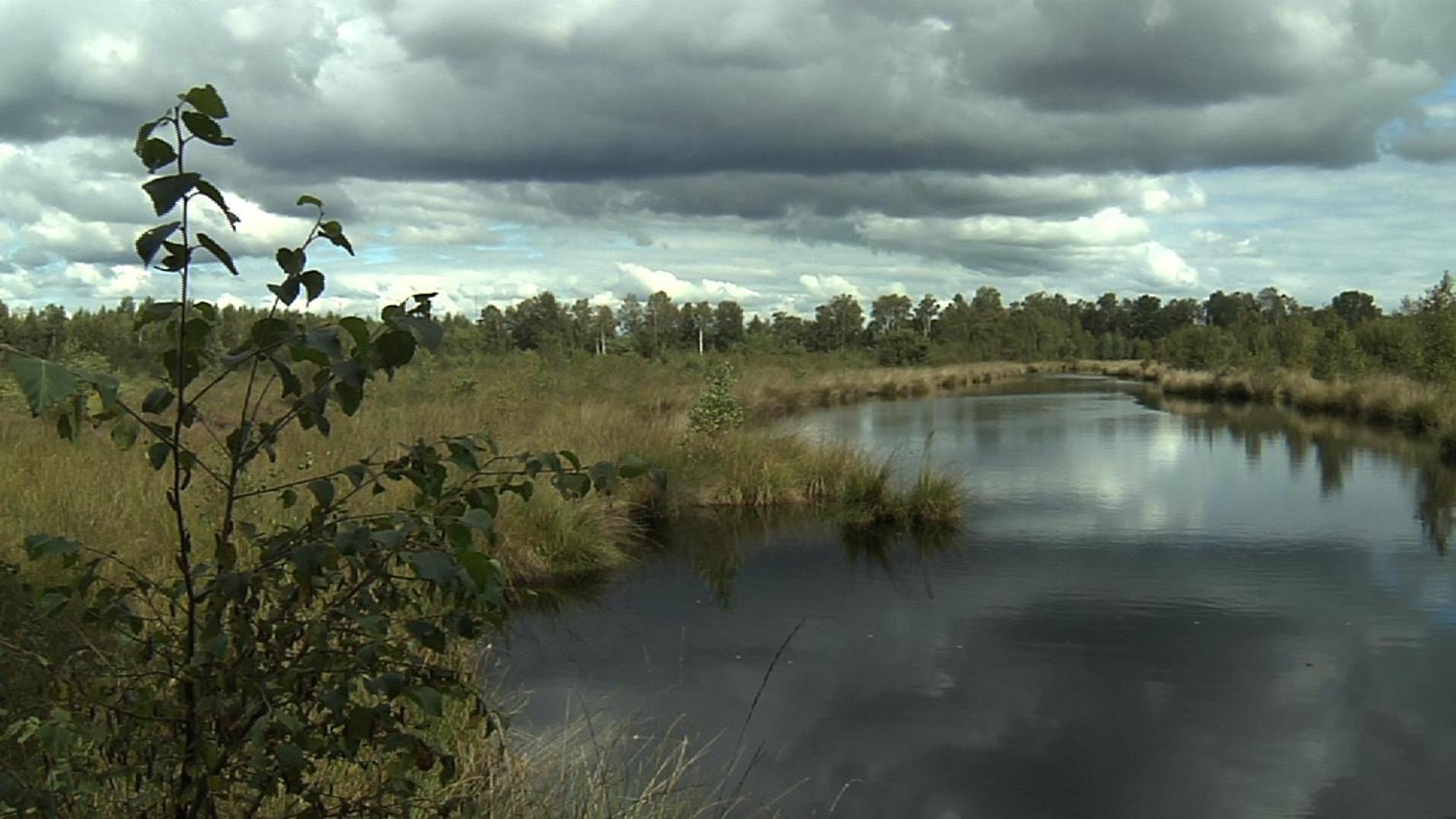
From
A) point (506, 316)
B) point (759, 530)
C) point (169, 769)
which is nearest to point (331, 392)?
point (169, 769)

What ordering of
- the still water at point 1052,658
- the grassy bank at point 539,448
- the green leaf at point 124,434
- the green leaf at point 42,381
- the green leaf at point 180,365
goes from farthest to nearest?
the grassy bank at point 539,448
the still water at point 1052,658
the green leaf at point 124,434
the green leaf at point 180,365
the green leaf at point 42,381

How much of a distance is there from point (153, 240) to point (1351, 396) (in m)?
27.0

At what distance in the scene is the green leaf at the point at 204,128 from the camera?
145 cm

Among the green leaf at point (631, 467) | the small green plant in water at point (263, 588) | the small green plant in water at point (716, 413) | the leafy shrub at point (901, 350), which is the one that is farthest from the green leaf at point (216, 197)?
Result: the leafy shrub at point (901, 350)

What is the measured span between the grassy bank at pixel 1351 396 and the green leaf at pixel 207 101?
60.9 feet

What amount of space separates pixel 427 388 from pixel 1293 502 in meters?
11.4

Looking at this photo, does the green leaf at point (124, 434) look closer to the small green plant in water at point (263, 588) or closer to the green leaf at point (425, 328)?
the small green plant in water at point (263, 588)

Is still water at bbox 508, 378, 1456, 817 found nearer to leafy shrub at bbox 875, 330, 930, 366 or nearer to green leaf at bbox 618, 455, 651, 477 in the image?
green leaf at bbox 618, 455, 651, 477

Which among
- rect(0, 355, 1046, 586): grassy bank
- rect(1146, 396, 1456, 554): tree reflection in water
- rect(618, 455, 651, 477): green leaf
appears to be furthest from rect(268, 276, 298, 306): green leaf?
rect(1146, 396, 1456, 554): tree reflection in water

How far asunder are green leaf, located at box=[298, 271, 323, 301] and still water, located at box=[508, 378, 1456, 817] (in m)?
3.33

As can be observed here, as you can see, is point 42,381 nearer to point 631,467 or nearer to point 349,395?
point 349,395

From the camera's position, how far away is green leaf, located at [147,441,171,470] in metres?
1.65

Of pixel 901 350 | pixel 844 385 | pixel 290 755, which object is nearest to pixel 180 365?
pixel 290 755

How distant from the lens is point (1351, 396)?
24016mm
